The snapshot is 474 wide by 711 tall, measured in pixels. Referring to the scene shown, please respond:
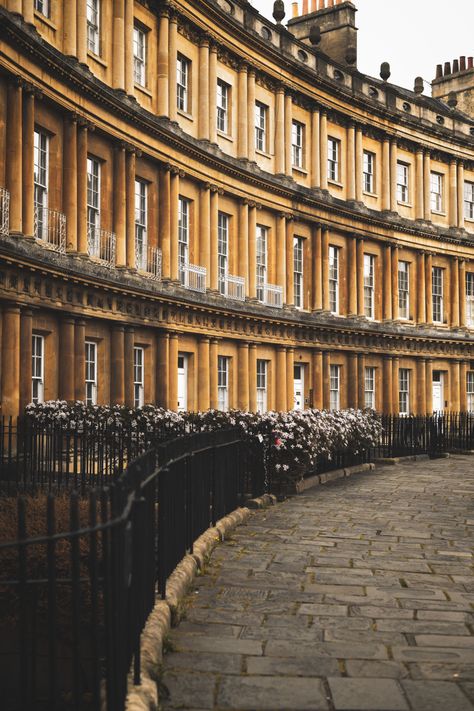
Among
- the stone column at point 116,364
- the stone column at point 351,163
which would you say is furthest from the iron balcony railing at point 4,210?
the stone column at point 351,163

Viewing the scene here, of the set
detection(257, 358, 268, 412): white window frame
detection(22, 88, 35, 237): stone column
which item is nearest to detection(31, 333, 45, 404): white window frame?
detection(22, 88, 35, 237): stone column

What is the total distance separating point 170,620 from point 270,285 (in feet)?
75.3

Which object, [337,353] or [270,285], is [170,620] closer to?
[270,285]

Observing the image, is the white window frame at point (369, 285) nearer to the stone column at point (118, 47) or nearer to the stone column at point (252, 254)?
the stone column at point (252, 254)

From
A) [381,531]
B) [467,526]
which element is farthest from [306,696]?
[467,526]

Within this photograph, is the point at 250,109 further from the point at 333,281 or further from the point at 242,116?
the point at 333,281

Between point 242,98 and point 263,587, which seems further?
point 242,98

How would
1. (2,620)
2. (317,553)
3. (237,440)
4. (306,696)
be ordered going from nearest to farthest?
1. (306,696)
2. (2,620)
3. (317,553)
4. (237,440)

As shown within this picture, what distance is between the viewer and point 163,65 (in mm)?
23344

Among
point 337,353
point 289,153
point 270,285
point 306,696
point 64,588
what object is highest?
point 289,153

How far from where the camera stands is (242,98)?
27.4 metres

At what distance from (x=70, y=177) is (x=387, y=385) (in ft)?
62.3

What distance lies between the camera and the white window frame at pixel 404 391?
35.4m

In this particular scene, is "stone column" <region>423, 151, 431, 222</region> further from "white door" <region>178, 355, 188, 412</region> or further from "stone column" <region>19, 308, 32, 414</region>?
"stone column" <region>19, 308, 32, 414</region>
